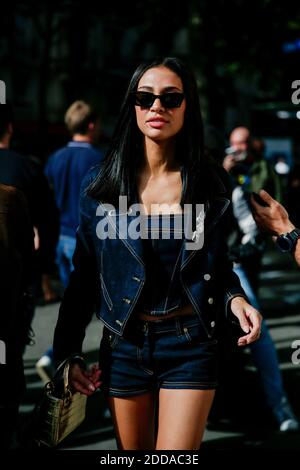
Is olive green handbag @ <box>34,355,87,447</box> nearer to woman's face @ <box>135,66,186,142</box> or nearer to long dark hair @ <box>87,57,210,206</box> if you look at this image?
long dark hair @ <box>87,57,210,206</box>

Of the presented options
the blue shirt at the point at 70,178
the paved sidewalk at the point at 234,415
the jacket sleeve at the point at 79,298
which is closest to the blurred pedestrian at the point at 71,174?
the blue shirt at the point at 70,178

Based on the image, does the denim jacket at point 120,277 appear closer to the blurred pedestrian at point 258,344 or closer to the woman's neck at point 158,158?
the woman's neck at point 158,158

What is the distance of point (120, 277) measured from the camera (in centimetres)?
292

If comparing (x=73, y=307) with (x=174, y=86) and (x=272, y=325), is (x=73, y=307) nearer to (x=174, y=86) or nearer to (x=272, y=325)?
(x=174, y=86)

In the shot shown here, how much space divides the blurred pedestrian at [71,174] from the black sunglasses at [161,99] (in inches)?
127

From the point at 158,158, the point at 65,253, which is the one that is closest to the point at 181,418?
the point at 158,158

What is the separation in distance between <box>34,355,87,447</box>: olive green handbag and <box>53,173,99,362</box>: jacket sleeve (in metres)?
0.08

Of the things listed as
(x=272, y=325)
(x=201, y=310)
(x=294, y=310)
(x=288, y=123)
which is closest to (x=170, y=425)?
(x=201, y=310)

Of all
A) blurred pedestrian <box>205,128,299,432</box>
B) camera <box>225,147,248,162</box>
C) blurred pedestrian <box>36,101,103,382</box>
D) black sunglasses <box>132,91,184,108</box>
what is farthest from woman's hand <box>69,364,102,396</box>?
blurred pedestrian <box>36,101,103,382</box>

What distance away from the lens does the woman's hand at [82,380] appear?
284cm

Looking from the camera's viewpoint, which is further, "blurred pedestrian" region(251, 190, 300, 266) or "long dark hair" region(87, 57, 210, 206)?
"blurred pedestrian" region(251, 190, 300, 266)

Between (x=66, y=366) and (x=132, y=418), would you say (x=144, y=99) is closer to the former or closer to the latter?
(x=66, y=366)

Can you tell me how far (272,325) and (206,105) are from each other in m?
10.4

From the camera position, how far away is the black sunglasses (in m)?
A: 3.02
